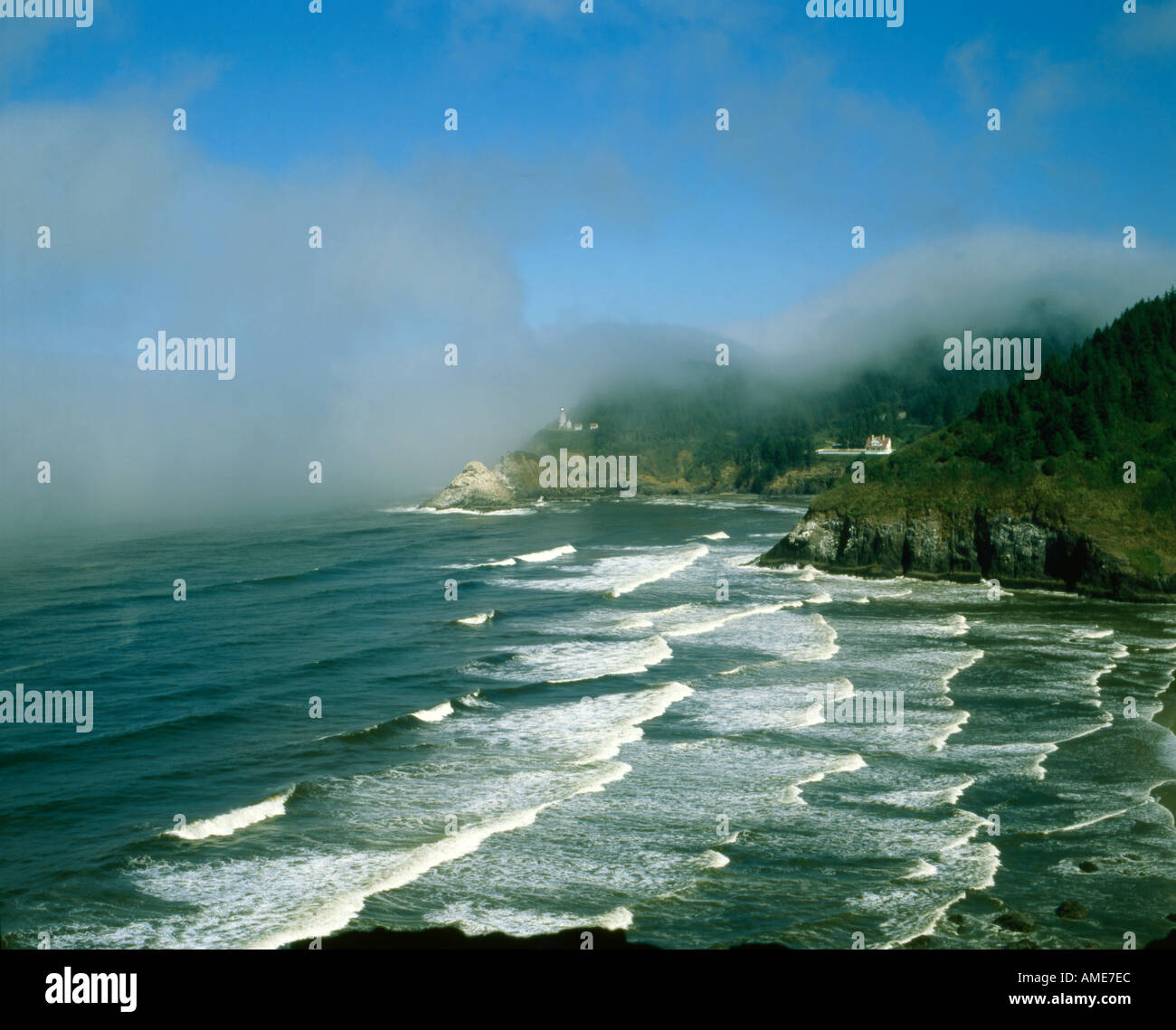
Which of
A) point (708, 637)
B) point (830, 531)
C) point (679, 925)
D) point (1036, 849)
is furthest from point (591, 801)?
point (830, 531)

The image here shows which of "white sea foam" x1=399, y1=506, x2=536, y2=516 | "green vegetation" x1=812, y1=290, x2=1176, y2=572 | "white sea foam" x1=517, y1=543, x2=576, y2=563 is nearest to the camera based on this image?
"green vegetation" x1=812, y1=290, x2=1176, y2=572

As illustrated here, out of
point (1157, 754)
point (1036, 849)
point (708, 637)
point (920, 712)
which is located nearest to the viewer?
point (1036, 849)

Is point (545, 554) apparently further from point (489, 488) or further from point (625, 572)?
point (489, 488)

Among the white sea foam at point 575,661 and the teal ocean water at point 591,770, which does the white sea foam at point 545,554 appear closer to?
the teal ocean water at point 591,770

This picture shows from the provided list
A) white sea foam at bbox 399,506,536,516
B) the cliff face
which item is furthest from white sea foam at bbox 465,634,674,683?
white sea foam at bbox 399,506,536,516

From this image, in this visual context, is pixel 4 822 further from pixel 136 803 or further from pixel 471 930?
pixel 471 930

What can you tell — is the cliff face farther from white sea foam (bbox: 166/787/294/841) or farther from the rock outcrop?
the rock outcrop
